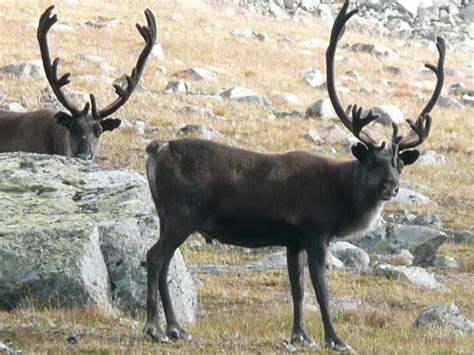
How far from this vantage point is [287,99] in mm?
31812

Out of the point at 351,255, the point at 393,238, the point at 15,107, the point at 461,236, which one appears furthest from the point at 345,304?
the point at 15,107

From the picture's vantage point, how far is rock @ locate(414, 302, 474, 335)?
12.0 metres

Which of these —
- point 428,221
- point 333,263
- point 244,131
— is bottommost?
point 244,131

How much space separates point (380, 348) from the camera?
10.5 metres

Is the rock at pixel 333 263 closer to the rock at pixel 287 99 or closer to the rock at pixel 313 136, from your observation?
the rock at pixel 313 136

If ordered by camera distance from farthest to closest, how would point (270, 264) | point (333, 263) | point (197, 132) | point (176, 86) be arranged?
point (176, 86)
point (197, 132)
point (333, 263)
point (270, 264)

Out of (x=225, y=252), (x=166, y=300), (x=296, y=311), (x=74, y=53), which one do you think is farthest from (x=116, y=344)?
(x=74, y=53)

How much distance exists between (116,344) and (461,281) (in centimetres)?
753

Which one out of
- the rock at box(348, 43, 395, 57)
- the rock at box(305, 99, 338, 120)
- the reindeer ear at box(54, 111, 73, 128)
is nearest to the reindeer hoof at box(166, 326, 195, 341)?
the reindeer ear at box(54, 111, 73, 128)

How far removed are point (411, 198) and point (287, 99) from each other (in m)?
10.9

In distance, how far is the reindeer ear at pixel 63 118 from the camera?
54.4 feet

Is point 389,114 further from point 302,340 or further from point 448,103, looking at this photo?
point 302,340

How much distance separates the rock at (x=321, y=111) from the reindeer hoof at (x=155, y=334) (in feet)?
64.6

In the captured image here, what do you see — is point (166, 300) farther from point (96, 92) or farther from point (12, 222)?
point (96, 92)
